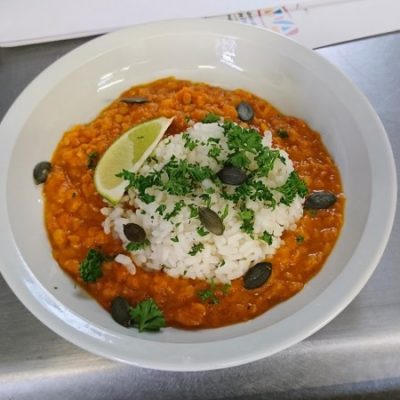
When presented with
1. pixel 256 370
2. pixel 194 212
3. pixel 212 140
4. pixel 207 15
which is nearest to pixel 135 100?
pixel 212 140

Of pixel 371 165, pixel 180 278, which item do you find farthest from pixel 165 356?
pixel 371 165

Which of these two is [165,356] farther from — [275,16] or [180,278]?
[275,16]

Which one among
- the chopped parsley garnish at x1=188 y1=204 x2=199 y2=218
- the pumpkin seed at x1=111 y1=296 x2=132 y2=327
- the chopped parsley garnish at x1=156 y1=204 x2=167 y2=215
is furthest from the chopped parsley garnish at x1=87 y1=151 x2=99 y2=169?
the pumpkin seed at x1=111 y1=296 x2=132 y2=327

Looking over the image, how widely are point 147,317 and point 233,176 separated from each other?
513 millimetres

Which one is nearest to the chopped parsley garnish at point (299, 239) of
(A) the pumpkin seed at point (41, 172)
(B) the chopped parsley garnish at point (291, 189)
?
(B) the chopped parsley garnish at point (291, 189)

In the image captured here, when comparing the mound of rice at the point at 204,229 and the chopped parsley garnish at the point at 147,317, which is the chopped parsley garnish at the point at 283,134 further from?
the chopped parsley garnish at the point at 147,317

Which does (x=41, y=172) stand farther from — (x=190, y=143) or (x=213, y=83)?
(x=213, y=83)

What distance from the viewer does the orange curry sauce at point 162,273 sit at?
162 centimetres

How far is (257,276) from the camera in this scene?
5.37 ft

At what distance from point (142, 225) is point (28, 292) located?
439mm

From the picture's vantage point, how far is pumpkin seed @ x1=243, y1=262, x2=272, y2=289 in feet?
5.36

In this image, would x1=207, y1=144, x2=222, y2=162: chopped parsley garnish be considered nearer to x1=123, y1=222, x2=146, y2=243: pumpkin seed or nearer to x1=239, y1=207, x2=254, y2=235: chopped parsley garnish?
x1=239, y1=207, x2=254, y2=235: chopped parsley garnish

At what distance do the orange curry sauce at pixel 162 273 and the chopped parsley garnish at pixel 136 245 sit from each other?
61 mm

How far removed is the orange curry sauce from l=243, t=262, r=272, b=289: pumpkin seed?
0.06 ft
